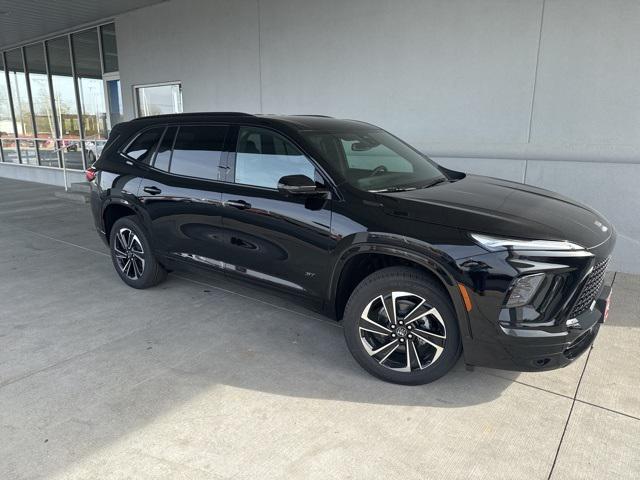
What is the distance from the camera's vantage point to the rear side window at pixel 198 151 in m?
4.12

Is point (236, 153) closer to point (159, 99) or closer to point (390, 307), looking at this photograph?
point (390, 307)

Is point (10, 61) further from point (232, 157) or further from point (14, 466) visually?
point (14, 466)

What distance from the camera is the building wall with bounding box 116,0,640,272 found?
17.8ft

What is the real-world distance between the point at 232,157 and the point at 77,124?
11.5 m

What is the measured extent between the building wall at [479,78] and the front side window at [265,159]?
3542 millimetres

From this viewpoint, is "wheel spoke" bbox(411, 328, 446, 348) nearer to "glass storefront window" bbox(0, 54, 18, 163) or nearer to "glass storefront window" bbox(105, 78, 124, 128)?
"glass storefront window" bbox(105, 78, 124, 128)

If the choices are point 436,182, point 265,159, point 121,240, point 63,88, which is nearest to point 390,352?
point 436,182

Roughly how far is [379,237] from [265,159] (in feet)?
4.17

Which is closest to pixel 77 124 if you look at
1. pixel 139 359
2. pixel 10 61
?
pixel 10 61

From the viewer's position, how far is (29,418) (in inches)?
114

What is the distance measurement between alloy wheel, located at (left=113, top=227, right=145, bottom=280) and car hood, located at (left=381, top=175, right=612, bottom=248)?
9.59 feet

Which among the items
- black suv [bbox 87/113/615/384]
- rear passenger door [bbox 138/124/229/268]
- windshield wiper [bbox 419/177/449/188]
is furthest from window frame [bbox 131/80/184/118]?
windshield wiper [bbox 419/177/449/188]

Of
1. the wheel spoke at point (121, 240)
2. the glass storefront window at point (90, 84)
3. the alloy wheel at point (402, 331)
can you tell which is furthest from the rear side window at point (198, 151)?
the glass storefront window at point (90, 84)

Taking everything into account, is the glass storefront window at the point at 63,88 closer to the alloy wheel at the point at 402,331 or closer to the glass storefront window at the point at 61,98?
the glass storefront window at the point at 61,98
